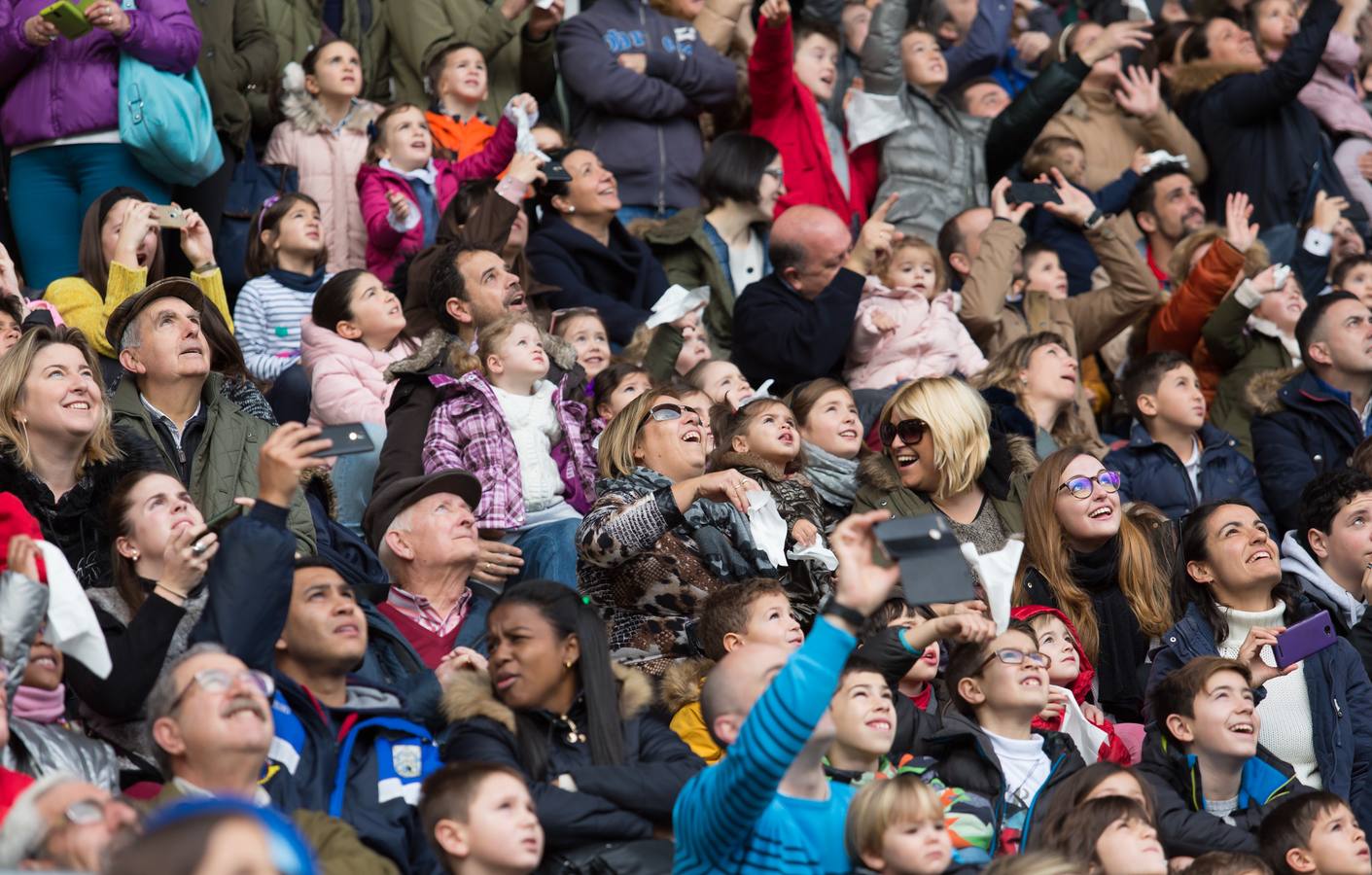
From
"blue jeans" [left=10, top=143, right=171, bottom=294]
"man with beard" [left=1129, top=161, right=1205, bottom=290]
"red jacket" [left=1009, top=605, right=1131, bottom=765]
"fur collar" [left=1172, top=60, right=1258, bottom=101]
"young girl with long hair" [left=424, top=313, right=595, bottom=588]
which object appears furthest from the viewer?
"fur collar" [left=1172, top=60, right=1258, bottom=101]

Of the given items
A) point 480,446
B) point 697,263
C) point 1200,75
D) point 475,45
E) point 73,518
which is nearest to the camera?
point 73,518

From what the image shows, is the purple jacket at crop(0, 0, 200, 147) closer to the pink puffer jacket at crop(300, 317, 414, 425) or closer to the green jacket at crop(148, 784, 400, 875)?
the pink puffer jacket at crop(300, 317, 414, 425)

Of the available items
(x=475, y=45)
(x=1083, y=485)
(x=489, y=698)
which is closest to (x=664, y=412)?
(x=1083, y=485)

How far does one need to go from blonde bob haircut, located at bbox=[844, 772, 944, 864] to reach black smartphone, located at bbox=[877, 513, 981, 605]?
0.74 m

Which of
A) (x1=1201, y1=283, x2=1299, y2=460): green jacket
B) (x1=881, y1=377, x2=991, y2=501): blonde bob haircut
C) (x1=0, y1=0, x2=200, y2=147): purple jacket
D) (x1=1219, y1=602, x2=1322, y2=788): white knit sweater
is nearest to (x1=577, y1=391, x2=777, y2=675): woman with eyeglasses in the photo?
(x1=881, y1=377, x2=991, y2=501): blonde bob haircut

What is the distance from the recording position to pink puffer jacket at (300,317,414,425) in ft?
23.9

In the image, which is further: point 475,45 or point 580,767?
point 475,45

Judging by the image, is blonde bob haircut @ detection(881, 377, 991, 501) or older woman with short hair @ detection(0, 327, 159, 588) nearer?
older woman with short hair @ detection(0, 327, 159, 588)

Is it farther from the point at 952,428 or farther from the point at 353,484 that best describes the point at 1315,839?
the point at 353,484

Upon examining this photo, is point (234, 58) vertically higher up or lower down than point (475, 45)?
higher up

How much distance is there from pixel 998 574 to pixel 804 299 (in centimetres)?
217

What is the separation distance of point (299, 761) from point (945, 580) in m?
1.76

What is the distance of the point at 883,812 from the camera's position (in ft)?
15.8

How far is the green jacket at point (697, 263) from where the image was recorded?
9.15 metres
